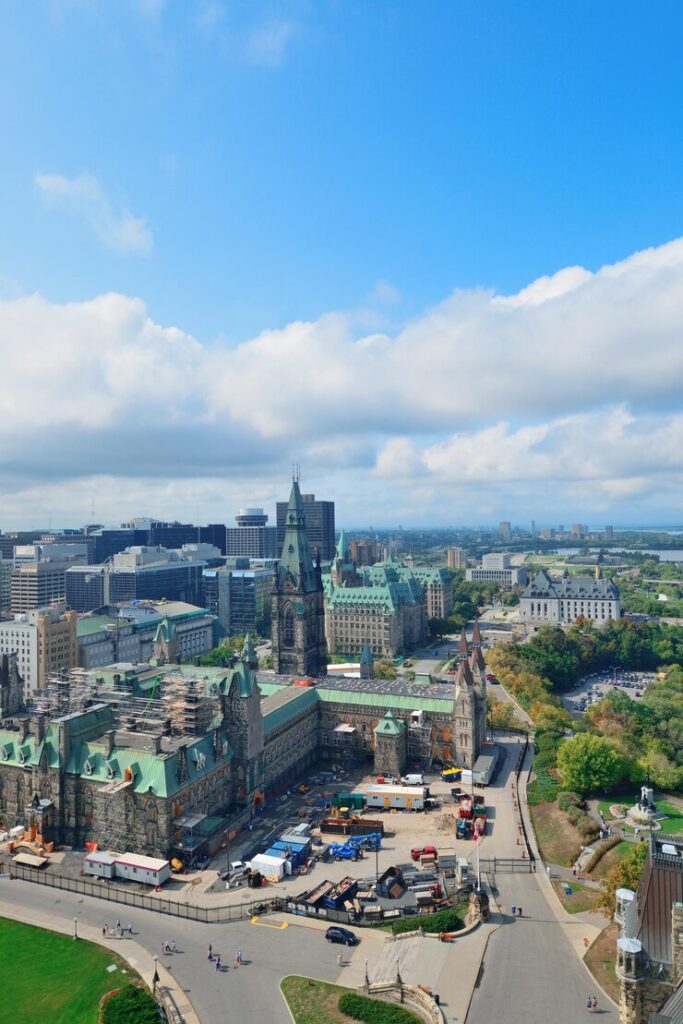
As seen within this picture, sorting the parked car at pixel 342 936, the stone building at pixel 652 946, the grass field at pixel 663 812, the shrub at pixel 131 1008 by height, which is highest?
the stone building at pixel 652 946

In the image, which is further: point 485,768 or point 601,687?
point 601,687

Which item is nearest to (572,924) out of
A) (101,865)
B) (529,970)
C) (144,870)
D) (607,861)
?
(529,970)

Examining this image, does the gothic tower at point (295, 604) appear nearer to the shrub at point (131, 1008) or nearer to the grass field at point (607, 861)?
the grass field at point (607, 861)

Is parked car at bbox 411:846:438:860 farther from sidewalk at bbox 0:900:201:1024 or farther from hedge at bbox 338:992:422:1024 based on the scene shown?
sidewalk at bbox 0:900:201:1024

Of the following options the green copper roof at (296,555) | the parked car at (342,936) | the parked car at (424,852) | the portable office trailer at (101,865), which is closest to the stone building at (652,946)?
the parked car at (342,936)

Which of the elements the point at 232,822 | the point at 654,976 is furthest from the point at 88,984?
the point at 654,976

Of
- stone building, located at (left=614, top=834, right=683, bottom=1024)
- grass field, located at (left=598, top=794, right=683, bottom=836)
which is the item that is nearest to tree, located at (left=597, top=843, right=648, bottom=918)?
stone building, located at (left=614, top=834, right=683, bottom=1024)

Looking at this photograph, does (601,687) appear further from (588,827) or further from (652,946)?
(652,946)

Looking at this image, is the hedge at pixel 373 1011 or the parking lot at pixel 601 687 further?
the parking lot at pixel 601 687
